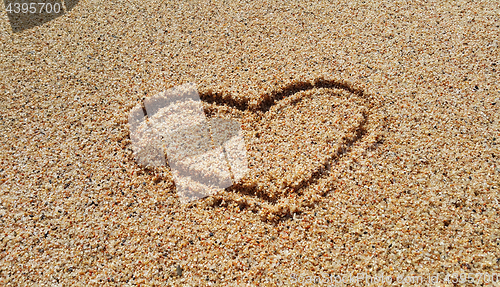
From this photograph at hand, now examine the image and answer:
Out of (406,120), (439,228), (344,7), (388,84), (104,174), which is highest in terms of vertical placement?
(344,7)

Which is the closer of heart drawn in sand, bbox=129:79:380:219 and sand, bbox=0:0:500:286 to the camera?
sand, bbox=0:0:500:286

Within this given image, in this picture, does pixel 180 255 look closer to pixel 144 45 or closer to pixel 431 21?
pixel 144 45

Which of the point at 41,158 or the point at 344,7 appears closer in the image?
the point at 41,158

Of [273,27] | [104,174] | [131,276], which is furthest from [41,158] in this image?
[273,27]

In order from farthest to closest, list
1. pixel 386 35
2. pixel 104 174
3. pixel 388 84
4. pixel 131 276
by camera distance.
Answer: pixel 386 35, pixel 388 84, pixel 104 174, pixel 131 276
